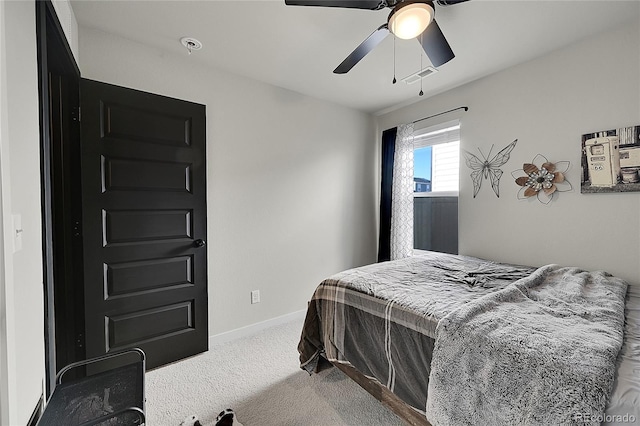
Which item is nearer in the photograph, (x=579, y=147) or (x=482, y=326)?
(x=482, y=326)

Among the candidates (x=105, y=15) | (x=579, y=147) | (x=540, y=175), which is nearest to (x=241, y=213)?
(x=105, y=15)

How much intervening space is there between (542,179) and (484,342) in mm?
1843

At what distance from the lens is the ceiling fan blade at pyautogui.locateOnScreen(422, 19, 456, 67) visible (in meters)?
1.54

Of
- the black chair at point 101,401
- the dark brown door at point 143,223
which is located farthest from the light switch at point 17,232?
the dark brown door at point 143,223

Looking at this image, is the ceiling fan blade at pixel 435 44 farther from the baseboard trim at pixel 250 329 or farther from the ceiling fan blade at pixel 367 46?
the baseboard trim at pixel 250 329

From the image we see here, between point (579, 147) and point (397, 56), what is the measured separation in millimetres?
1572

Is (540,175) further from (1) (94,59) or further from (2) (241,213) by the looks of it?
(1) (94,59)

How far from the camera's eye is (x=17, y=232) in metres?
0.95

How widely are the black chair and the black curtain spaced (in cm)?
287

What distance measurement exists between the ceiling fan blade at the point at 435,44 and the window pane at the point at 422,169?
5.41 feet

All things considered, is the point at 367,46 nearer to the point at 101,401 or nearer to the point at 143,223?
the point at 143,223

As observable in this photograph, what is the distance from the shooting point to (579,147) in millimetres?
2143

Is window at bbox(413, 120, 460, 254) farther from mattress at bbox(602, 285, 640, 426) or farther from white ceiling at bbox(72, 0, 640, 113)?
mattress at bbox(602, 285, 640, 426)

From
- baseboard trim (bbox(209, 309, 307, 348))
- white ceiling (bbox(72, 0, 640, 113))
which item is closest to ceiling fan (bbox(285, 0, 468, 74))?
white ceiling (bbox(72, 0, 640, 113))
